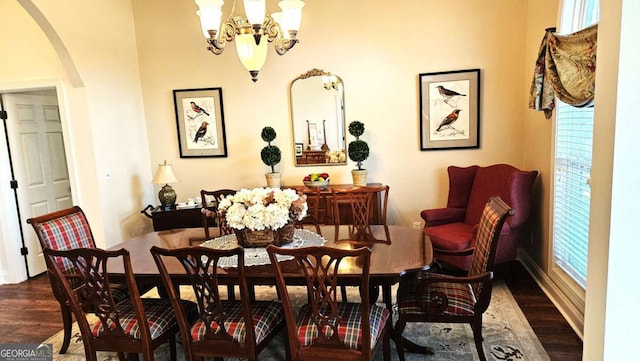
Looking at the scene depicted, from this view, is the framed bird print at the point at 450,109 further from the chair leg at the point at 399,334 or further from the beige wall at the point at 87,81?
the beige wall at the point at 87,81

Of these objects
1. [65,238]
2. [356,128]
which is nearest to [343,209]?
[356,128]

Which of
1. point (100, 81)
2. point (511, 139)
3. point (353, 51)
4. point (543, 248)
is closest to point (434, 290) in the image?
point (543, 248)

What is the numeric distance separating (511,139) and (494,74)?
69cm

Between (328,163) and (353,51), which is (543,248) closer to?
(328,163)

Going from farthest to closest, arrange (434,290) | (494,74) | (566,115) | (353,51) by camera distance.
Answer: (353,51) → (494,74) → (566,115) → (434,290)

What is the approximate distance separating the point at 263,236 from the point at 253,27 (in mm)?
1309

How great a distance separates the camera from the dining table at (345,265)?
206 cm

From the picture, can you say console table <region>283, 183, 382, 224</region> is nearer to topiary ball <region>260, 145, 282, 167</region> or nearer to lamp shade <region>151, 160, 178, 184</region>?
topiary ball <region>260, 145, 282, 167</region>

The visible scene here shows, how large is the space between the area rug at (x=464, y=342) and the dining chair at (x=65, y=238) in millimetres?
315

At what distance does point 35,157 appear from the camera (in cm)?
443

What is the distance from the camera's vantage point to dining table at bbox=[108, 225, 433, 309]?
2057mm

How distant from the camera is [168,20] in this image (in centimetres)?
462

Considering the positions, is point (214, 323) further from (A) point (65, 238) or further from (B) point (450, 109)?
(B) point (450, 109)

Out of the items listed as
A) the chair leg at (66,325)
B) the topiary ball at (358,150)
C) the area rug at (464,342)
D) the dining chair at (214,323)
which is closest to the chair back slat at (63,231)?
the chair leg at (66,325)
